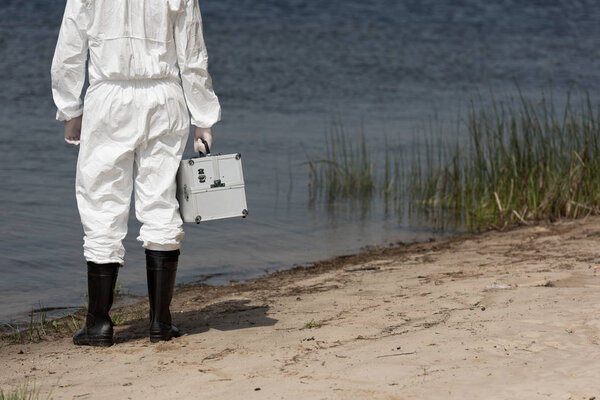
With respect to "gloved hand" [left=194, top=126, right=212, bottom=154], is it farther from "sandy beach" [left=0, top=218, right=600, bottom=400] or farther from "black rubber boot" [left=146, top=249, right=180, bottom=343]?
"sandy beach" [left=0, top=218, right=600, bottom=400]

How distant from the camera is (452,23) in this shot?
22.0 metres

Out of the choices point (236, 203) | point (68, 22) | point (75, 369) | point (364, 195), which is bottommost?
point (364, 195)

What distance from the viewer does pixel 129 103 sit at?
4043 millimetres

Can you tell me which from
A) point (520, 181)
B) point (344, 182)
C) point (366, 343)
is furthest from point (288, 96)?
point (366, 343)

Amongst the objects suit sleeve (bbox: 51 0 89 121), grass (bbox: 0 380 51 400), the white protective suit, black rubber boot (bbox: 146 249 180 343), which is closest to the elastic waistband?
the white protective suit

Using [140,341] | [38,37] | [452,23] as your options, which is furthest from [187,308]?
[452,23]

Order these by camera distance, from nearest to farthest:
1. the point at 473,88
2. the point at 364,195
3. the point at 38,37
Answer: the point at 364,195, the point at 473,88, the point at 38,37

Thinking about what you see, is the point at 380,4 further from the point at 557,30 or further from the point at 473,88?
the point at 473,88

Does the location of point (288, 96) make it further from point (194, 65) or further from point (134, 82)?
point (134, 82)

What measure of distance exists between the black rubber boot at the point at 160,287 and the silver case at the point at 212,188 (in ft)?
0.76

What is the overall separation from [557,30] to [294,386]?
1997cm

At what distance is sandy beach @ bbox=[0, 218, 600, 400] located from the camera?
3.49 meters

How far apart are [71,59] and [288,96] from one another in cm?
960

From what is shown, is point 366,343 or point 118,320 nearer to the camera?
point 366,343
